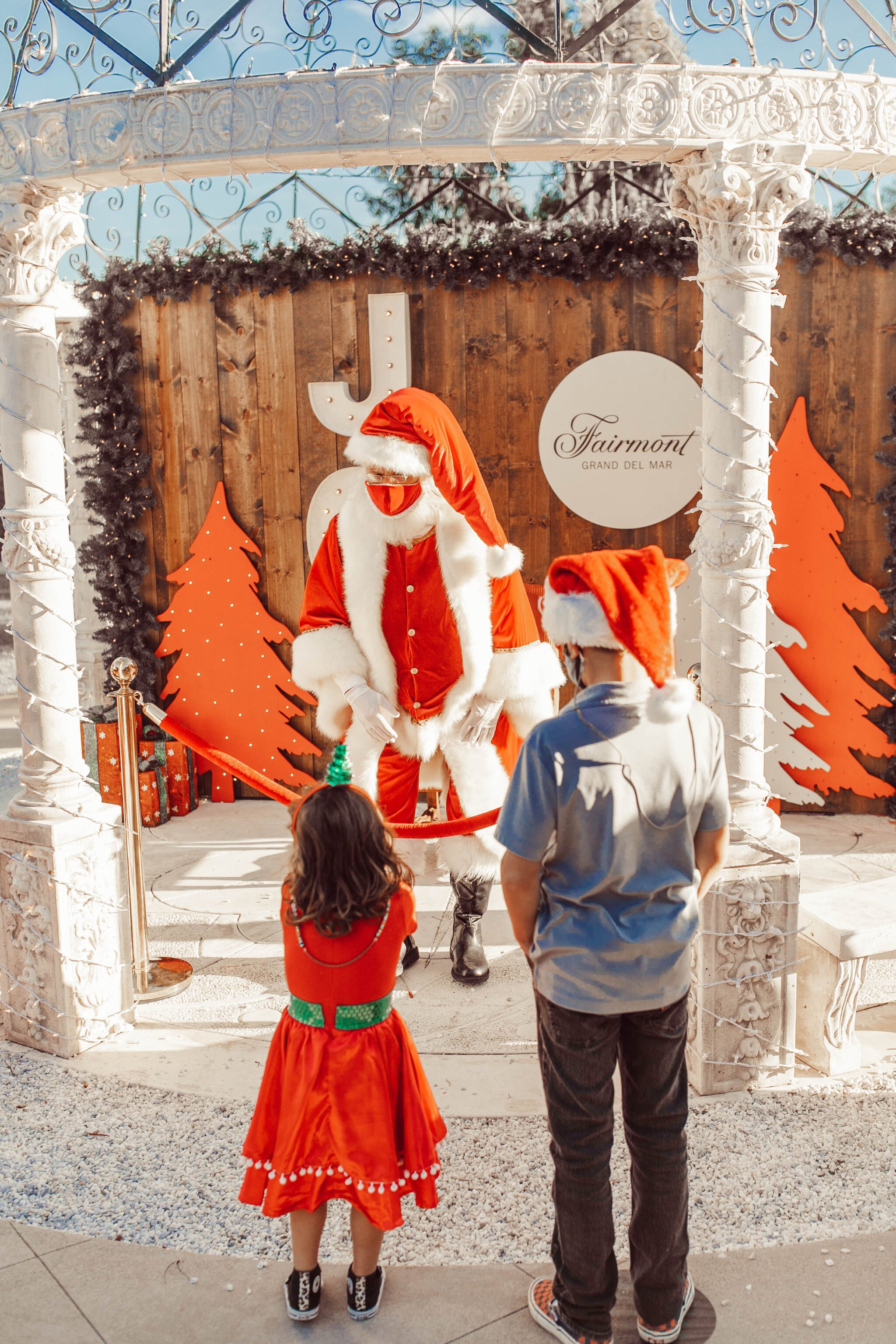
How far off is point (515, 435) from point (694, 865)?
12.5 ft

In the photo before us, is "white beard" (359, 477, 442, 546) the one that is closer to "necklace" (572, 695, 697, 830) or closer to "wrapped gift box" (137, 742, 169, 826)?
"necklace" (572, 695, 697, 830)

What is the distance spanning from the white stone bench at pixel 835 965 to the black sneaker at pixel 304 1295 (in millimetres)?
1612

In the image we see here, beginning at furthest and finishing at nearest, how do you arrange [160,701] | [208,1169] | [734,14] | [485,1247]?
1. [160,701]
2. [734,14]
3. [208,1169]
4. [485,1247]

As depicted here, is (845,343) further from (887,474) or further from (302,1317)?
(302,1317)

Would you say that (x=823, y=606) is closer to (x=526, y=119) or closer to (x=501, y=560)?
(x=501, y=560)

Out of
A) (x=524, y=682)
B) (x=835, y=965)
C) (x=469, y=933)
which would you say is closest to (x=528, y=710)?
(x=524, y=682)

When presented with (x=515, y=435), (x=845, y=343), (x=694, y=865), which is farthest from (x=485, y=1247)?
(x=845, y=343)

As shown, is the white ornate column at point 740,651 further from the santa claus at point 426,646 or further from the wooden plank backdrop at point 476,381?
the wooden plank backdrop at point 476,381

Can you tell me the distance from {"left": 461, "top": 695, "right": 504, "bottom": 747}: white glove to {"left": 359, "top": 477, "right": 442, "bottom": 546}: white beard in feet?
1.89

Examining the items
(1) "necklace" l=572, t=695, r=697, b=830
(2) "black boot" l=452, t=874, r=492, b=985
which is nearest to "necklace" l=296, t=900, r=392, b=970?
(1) "necklace" l=572, t=695, r=697, b=830

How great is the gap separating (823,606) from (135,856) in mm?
3493

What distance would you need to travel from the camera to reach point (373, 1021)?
2.16 m

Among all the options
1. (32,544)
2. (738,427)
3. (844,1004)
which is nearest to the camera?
(738,427)

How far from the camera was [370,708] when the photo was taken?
348 centimetres
